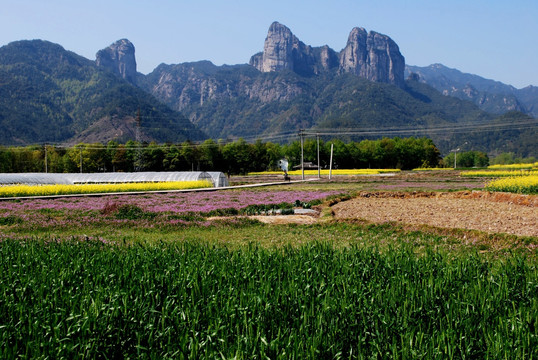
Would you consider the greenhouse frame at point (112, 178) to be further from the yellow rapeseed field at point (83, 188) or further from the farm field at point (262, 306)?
the farm field at point (262, 306)

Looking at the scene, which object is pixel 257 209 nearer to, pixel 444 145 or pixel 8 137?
pixel 8 137

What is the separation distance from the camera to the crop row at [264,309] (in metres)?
3.37

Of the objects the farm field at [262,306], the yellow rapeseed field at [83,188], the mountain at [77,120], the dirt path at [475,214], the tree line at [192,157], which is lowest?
the yellow rapeseed field at [83,188]

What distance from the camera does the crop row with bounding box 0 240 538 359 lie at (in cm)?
337

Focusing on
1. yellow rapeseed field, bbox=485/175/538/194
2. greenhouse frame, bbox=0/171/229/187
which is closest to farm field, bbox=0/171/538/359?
yellow rapeseed field, bbox=485/175/538/194

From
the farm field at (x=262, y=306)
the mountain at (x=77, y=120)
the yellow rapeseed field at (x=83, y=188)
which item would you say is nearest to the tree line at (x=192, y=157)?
the yellow rapeseed field at (x=83, y=188)

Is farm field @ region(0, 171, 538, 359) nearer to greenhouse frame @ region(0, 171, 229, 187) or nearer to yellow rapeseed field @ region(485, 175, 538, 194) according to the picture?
yellow rapeseed field @ region(485, 175, 538, 194)

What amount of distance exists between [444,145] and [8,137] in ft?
574

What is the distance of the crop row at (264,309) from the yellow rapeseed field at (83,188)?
27037 mm

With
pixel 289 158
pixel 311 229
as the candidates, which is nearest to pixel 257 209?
pixel 311 229

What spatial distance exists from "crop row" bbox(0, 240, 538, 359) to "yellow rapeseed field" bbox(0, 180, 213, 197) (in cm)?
2704

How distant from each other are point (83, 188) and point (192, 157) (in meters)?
58.2

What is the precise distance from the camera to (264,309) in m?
4.15

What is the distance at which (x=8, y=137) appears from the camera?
5723 inches
